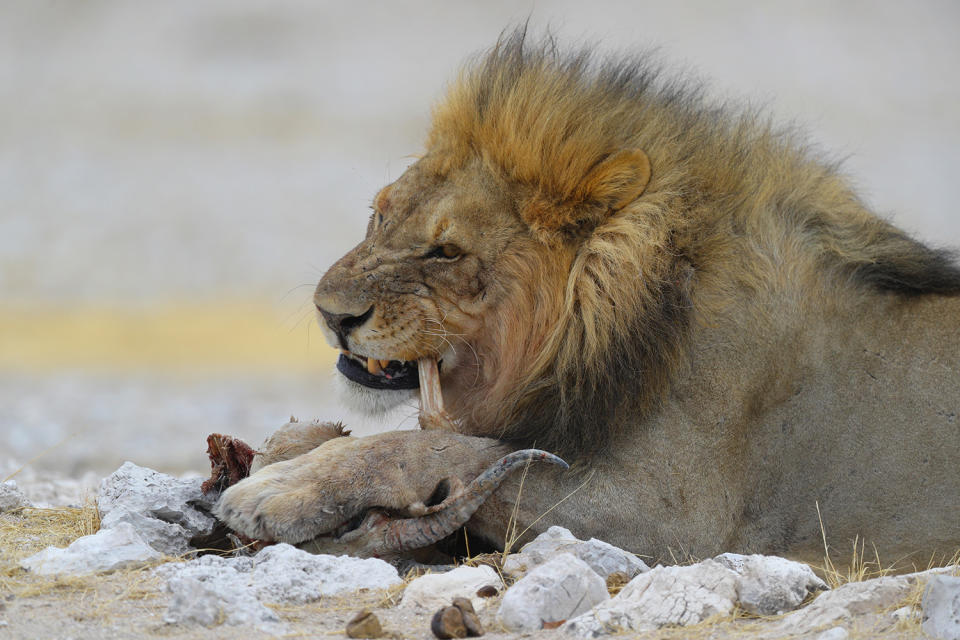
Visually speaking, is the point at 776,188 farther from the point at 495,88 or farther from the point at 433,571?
the point at 433,571

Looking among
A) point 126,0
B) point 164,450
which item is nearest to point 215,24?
point 126,0

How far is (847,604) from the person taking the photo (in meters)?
2.78

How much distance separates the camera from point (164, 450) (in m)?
8.81

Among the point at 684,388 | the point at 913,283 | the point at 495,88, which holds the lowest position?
the point at 684,388

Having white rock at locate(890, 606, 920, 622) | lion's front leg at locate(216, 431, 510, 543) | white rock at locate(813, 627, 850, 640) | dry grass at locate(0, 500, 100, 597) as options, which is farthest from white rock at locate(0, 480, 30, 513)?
white rock at locate(890, 606, 920, 622)

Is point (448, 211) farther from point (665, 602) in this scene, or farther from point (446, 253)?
point (665, 602)

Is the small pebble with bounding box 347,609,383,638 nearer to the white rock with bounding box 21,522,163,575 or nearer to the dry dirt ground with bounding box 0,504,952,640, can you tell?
the dry dirt ground with bounding box 0,504,952,640

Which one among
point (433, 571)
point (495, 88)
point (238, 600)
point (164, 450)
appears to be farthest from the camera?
point (164, 450)

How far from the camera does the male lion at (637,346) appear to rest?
11.3ft

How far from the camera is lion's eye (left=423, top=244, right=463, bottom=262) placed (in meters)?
3.73

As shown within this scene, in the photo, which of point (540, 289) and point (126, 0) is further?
point (126, 0)

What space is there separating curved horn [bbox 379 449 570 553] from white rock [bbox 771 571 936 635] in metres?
0.88

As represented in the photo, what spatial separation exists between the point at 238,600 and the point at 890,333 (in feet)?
6.83

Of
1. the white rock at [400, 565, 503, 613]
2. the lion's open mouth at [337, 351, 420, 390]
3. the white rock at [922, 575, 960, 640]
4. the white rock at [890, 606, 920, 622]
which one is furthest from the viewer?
the lion's open mouth at [337, 351, 420, 390]
